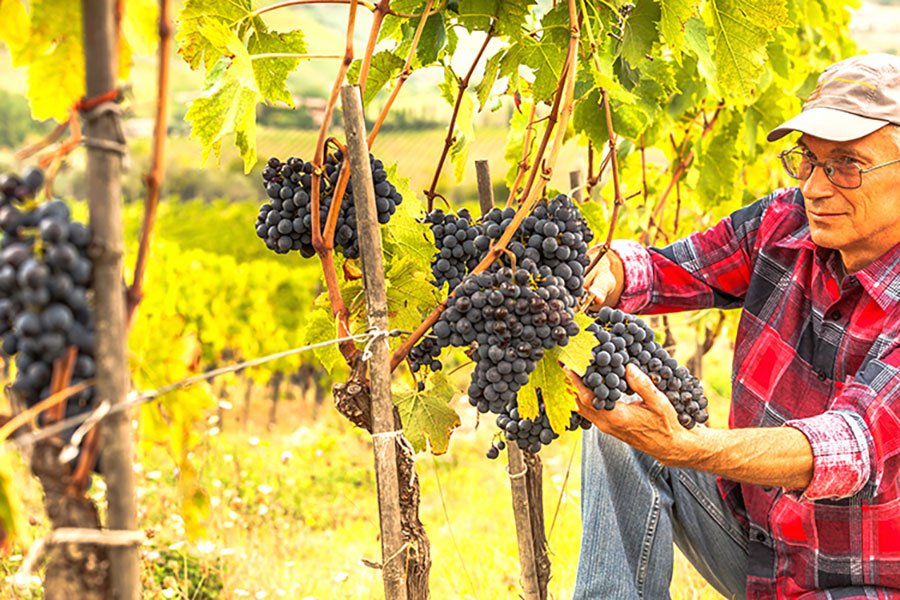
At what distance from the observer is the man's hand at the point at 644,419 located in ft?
6.79

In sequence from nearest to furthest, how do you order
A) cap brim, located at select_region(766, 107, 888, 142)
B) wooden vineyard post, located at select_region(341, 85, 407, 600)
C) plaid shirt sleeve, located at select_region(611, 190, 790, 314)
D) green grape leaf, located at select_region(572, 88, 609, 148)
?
wooden vineyard post, located at select_region(341, 85, 407, 600), cap brim, located at select_region(766, 107, 888, 142), green grape leaf, located at select_region(572, 88, 609, 148), plaid shirt sleeve, located at select_region(611, 190, 790, 314)

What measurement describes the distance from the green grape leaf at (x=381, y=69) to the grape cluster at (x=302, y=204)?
14.6 inches

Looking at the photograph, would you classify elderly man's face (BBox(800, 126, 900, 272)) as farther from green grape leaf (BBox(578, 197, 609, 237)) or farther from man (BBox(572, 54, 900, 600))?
green grape leaf (BBox(578, 197, 609, 237))

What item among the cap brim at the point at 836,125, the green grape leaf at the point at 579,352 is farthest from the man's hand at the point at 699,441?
the cap brim at the point at 836,125

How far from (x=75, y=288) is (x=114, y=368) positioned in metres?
0.11

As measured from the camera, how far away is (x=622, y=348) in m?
2.08

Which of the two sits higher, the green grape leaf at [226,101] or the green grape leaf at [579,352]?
the green grape leaf at [226,101]

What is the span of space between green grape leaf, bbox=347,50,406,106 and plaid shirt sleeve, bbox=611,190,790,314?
3.04ft

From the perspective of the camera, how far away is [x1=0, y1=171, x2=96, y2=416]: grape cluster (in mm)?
1128

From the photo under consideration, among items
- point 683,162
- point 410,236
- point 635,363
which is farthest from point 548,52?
point 683,162

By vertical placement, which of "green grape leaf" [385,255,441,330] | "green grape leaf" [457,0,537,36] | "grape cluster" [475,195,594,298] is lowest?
"green grape leaf" [385,255,441,330]

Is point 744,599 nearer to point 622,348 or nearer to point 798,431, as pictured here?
point 798,431

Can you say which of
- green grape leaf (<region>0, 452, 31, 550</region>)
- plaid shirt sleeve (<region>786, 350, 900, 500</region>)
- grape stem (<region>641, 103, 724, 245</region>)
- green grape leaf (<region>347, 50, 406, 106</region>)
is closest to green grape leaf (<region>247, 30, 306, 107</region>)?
green grape leaf (<region>347, 50, 406, 106</region>)

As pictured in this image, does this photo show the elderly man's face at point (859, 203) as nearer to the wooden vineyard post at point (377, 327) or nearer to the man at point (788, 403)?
the man at point (788, 403)
